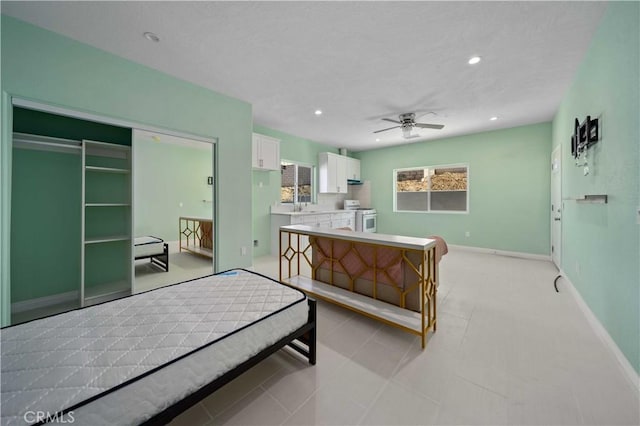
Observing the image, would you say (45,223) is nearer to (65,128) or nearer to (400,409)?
(65,128)

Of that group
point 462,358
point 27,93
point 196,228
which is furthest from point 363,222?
point 27,93

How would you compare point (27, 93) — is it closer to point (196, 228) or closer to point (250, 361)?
point (196, 228)

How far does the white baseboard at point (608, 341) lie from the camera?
144 centimetres

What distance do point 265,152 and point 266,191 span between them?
32.6 inches

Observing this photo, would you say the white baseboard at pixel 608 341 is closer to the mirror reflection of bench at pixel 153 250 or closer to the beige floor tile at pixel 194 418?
the beige floor tile at pixel 194 418

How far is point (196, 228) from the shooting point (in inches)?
126

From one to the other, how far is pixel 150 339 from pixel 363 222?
212 inches

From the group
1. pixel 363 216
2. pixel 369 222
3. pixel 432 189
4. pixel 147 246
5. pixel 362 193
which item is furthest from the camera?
pixel 362 193

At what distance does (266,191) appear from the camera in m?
4.88

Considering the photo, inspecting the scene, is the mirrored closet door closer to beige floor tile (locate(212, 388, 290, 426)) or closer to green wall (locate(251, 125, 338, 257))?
green wall (locate(251, 125, 338, 257))

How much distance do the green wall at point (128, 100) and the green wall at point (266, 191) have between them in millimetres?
1089
